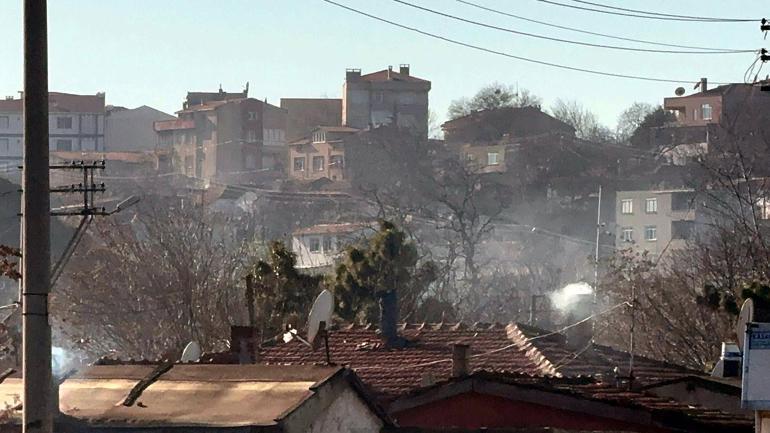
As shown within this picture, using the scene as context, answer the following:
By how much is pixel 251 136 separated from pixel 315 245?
4790 cm

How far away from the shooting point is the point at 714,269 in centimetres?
4041

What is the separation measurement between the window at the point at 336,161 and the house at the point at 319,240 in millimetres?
26356

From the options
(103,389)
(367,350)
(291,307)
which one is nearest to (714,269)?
(291,307)

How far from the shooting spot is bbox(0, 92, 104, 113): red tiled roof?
124975 millimetres

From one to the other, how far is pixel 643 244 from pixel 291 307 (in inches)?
2219

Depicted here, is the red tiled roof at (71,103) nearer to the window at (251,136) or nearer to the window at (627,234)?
the window at (251,136)

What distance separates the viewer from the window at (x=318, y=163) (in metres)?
117

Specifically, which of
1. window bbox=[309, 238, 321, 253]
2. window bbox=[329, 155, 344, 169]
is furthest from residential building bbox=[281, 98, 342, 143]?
window bbox=[309, 238, 321, 253]

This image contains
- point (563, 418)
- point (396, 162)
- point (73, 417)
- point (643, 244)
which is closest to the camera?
point (73, 417)

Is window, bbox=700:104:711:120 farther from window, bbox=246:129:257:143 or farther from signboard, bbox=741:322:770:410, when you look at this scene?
signboard, bbox=741:322:770:410

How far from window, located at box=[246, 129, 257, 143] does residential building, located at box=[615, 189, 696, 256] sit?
3680 centimetres

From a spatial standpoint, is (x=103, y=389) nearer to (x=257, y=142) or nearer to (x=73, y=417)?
(x=73, y=417)

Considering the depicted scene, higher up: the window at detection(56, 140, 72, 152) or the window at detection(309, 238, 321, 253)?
the window at detection(56, 140, 72, 152)

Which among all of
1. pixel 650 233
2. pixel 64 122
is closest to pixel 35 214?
pixel 650 233
